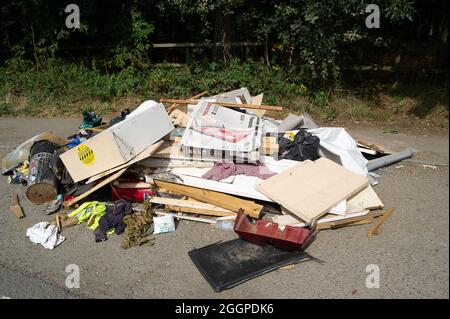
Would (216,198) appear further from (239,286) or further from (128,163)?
(239,286)

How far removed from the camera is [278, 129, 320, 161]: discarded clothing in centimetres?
525

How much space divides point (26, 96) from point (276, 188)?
24.0 ft

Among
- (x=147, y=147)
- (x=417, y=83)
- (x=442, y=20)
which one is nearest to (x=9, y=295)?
(x=147, y=147)

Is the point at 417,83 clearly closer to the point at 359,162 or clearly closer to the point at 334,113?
the point at 334,113

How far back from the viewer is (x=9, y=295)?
135 inches

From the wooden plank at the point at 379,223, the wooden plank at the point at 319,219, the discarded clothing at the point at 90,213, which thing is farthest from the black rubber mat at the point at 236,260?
the discarded clothing at the point at 90,213

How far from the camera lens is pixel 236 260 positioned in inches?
148

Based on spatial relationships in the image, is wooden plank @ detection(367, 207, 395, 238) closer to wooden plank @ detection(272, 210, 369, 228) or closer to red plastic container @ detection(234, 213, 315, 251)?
wooden plank @ detection(272, 210, 369, 228)

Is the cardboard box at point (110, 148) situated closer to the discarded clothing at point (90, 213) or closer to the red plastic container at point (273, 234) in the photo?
the discarded clothing at point (90, 213)

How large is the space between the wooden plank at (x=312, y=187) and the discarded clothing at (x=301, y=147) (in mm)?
266

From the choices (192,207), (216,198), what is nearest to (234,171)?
(216,198)

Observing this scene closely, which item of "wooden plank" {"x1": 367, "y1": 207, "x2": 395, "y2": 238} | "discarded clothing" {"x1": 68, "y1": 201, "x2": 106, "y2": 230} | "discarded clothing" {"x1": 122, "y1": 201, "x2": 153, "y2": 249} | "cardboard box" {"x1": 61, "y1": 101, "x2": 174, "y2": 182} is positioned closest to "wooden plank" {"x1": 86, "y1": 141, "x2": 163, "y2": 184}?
"cardboard box" {"x1": 61, "y1": 101, "x2": 174, "y2": 182}

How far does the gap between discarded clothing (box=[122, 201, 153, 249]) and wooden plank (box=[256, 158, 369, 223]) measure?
130 centimetres

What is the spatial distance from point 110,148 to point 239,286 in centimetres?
228
